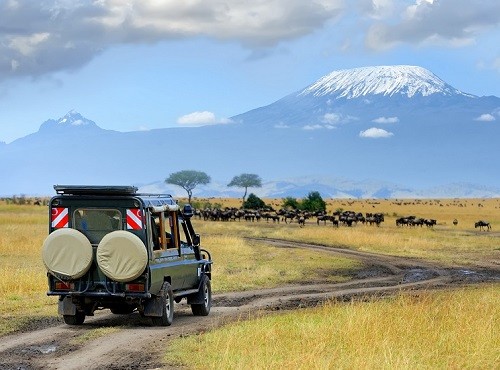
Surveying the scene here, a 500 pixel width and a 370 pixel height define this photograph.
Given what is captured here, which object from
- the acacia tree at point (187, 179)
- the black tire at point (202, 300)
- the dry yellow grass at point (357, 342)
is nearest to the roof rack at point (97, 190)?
the dry yellow grass at point (357, 342)

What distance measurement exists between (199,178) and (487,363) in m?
172

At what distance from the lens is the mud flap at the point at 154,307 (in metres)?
18.3

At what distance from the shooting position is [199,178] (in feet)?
605

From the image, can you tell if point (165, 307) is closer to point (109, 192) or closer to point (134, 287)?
point (134, 287)

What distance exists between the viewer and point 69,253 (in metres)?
18.0

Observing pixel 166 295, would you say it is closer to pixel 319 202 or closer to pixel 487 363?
pixel 487 363

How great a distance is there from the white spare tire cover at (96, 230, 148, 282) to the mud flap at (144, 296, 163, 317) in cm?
91

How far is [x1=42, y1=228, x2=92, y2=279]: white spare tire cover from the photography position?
17.9m

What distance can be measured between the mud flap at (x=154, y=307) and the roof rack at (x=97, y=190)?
2.15m

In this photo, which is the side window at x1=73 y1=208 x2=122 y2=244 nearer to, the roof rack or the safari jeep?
the safari jeep

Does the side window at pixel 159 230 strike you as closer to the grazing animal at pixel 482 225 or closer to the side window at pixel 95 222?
the side window at pixel 95 222

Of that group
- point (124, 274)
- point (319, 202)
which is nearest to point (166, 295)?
point (124, 274)

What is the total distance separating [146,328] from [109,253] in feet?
5.70

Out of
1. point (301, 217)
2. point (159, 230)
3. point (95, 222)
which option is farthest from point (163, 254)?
point (301, 217)
